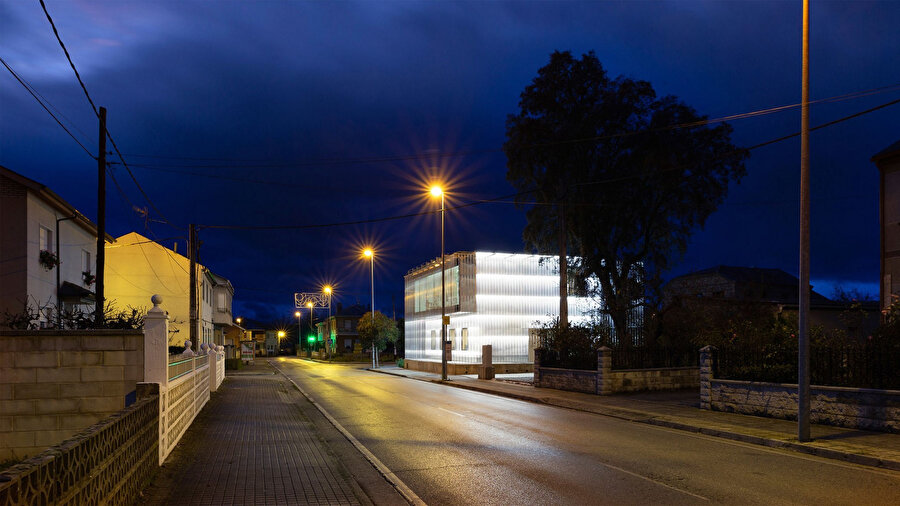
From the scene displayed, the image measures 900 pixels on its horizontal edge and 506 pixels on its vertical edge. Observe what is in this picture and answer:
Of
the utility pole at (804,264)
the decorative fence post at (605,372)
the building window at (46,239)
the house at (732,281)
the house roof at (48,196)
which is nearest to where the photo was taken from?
the utility pole at (804,264)

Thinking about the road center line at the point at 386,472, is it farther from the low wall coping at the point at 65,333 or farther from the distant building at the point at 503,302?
the distant building at the point at 503,302

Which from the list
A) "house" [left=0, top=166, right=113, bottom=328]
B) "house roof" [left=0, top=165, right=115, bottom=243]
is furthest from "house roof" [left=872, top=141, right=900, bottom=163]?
"house roof" [left=0, top=165, right=115, bottom=243]

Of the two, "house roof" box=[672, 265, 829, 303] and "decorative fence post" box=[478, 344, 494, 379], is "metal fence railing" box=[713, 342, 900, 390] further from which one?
"house roof" box=[672, 265, 829, 303]

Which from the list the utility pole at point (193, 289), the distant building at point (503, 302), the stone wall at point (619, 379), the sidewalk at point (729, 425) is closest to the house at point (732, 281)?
the distant building at point (503, 302)

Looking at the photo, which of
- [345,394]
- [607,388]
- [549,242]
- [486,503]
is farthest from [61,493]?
[549,242]

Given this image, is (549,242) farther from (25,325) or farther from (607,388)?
(25,325)

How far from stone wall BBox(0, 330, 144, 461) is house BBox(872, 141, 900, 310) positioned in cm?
2449

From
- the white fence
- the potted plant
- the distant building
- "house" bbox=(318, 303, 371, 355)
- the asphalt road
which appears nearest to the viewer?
the asphalt road

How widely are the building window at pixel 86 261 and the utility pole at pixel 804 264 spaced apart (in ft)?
98.1

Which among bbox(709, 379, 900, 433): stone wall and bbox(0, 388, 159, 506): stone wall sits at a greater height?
bbox(0, 388, 159, 506): stone wall

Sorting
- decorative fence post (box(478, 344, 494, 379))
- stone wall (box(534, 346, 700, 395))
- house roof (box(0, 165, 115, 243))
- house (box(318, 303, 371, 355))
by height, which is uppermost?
house roof (box(0, 165, 115, 243))

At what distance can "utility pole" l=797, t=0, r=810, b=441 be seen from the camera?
11562mm

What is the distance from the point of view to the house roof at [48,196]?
869 inches

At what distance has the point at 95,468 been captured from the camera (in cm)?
511
